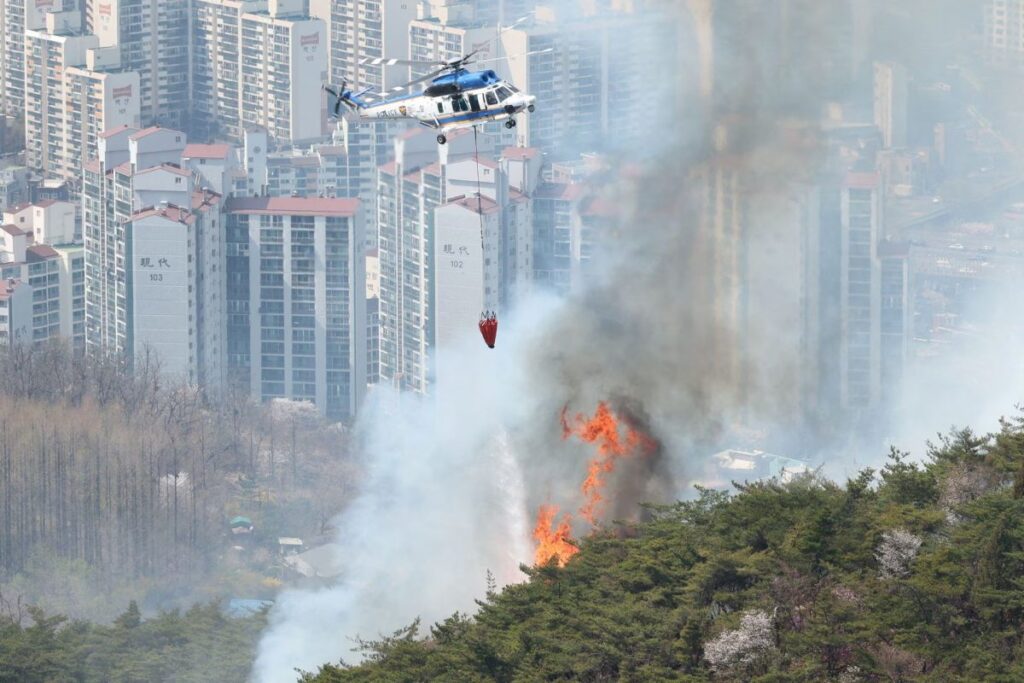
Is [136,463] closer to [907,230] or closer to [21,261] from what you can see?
[21,261]

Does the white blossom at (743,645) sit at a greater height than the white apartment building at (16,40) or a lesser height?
lesser

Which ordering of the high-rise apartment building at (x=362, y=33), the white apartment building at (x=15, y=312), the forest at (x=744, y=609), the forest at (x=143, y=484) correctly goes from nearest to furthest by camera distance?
the forest at (x=744, y=609) < the forest at (x=143, y=484) < the white apartment building at (x=15, y=312) < the high-rise apartment building at (x=362, y=33)

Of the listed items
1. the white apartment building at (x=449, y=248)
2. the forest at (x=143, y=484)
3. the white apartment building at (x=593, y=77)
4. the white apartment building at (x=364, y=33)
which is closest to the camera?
the white apartment building at (x=593, y=77)

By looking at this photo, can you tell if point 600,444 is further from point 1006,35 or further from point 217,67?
point 217,67

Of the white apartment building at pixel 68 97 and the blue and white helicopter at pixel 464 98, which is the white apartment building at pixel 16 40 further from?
the blue and white helicopter at pixel 464 98

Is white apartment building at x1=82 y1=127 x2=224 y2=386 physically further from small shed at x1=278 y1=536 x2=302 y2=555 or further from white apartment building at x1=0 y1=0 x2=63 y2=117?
white apartment building at x1=0 y1=0 x2=63 y2=117

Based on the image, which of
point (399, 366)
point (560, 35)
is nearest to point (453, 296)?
point (399, 366)

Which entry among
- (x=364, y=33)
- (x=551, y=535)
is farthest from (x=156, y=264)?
(x=551, y=535)

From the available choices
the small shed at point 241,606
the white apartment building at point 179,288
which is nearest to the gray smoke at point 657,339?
the small shed at point 241,606
